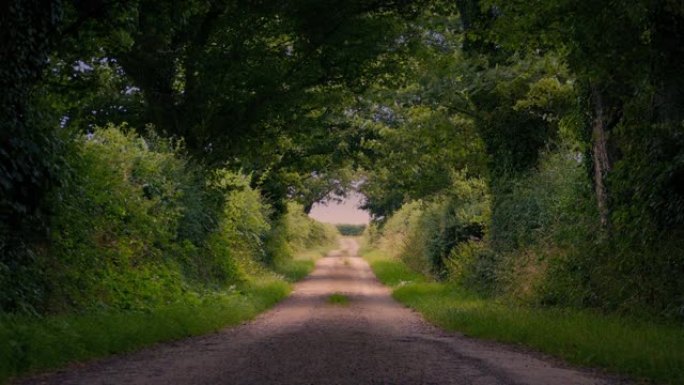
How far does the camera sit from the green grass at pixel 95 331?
8125 mm

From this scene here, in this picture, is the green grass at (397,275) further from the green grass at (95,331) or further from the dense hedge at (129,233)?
the green grass at (95,331)

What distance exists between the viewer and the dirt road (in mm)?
7559

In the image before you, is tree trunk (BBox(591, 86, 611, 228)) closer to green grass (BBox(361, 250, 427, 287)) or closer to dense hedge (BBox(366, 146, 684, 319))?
dense hedge (BBox(366, 146, 684, 319))

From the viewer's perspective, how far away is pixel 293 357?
923 cm

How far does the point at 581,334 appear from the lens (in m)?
10.6

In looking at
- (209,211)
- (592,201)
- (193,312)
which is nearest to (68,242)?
(193,312)

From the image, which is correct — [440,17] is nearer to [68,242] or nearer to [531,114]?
[531,114]

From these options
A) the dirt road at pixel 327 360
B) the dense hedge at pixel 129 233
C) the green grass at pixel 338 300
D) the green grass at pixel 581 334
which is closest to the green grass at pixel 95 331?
the dirt road at pixel 327 360

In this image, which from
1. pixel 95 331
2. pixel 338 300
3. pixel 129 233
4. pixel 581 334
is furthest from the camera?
pixel 338 300

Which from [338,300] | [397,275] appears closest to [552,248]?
[338,300]

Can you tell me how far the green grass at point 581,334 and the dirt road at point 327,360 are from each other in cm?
50

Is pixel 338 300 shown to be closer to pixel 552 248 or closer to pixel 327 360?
pixel 552 248

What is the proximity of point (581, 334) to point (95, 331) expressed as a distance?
284 inches

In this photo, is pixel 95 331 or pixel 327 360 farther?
pixel 95 331
